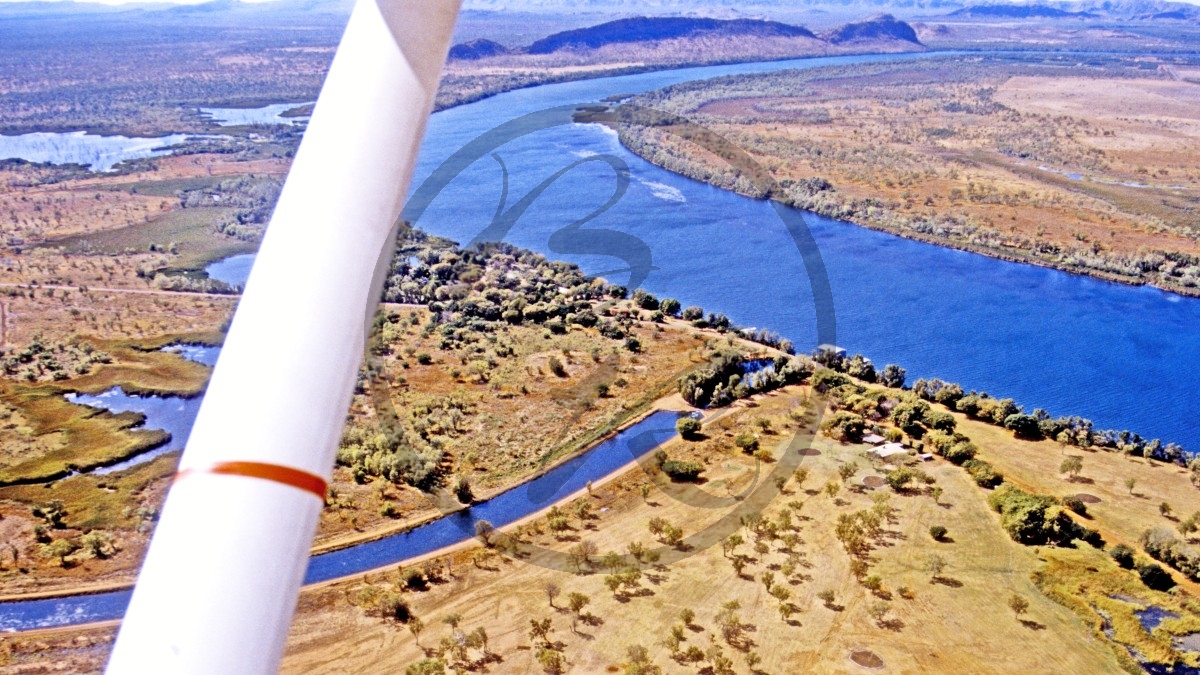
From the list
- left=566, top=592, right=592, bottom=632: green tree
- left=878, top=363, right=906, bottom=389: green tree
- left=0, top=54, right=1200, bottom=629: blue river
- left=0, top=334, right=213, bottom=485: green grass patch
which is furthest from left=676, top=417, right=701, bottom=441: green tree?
left=0, top=334, right=213, bottom=485: green grass patch

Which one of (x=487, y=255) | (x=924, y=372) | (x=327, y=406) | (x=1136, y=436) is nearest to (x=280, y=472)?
(x=327, y=406)

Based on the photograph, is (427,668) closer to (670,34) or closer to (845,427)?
(845,427)

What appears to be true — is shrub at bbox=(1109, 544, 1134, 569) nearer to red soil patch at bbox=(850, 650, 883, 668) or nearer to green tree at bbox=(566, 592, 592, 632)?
red soil patch at bbox=(850, 650, 883, 668)

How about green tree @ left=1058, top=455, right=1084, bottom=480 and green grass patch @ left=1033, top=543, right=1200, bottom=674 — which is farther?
green tree @ left=1058, top=455, right=1084, bottom=480

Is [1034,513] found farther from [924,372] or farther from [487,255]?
[487,255]

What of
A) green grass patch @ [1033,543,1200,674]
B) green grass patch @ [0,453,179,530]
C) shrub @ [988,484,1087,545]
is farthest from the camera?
green grass patch @ [0,453,179,530]

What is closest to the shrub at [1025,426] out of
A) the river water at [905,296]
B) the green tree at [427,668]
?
Answer: the river water at [905,296]

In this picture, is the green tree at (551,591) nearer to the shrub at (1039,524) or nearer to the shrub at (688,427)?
the shrub at (688,427)
